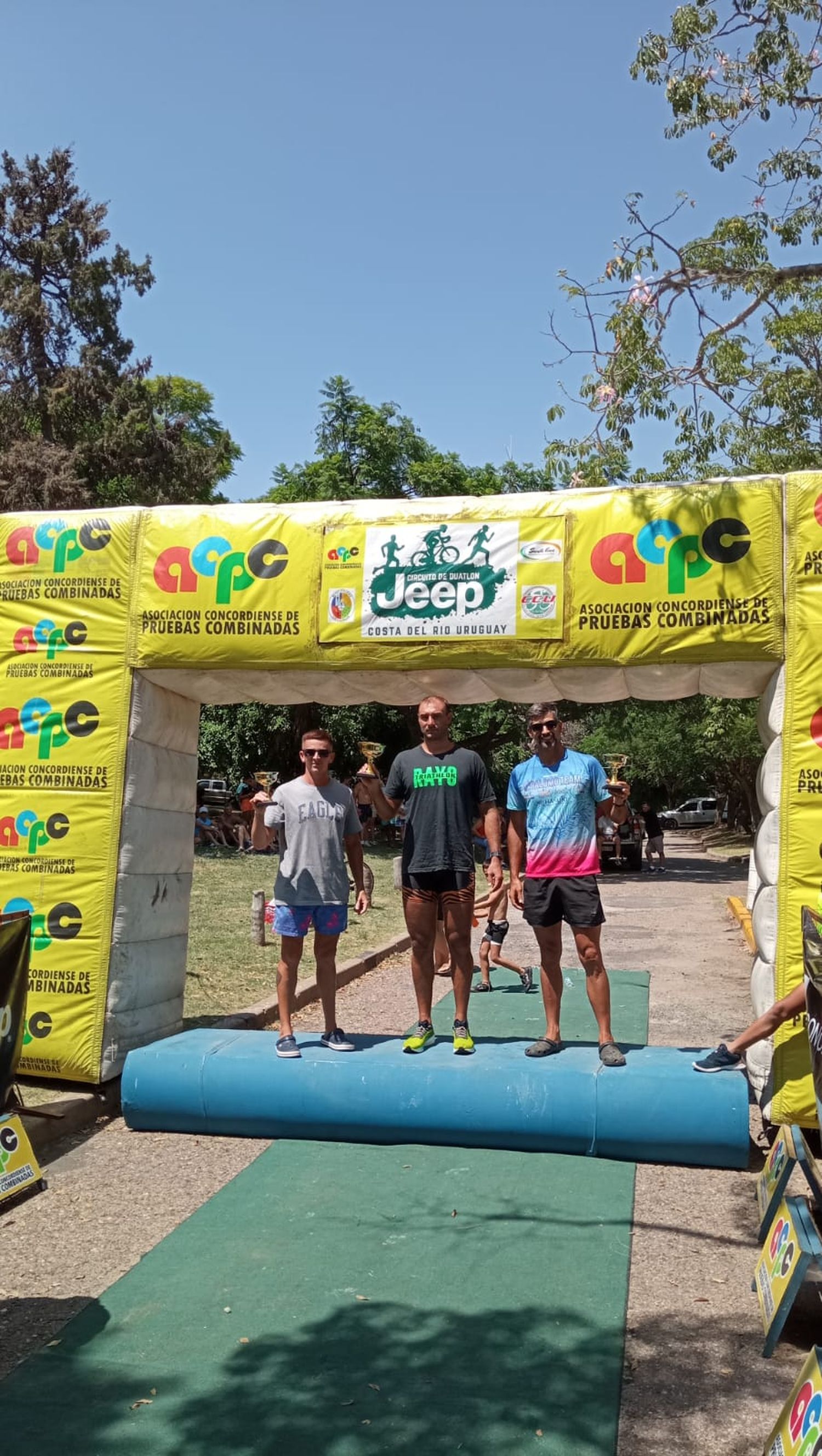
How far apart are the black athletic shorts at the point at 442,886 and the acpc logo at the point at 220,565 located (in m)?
1.93

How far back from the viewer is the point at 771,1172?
15.1ft

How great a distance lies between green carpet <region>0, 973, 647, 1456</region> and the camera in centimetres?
334

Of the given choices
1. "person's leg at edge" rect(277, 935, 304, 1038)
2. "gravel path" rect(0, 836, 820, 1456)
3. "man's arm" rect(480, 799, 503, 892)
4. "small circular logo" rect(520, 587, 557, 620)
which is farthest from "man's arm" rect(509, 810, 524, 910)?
"gravel path" rect(0, 836, 820, 1456)

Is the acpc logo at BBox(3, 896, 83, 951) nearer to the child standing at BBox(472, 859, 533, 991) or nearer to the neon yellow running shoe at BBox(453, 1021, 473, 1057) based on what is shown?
the neon yellow running shoe at BBox(453, 1021, 473, 1057)

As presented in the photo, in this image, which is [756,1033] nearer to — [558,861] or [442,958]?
[558,861]

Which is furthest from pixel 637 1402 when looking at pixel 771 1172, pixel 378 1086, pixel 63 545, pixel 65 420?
pixel 65 420

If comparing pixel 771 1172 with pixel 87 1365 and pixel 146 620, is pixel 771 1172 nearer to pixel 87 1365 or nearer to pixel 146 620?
pixel 87 1365

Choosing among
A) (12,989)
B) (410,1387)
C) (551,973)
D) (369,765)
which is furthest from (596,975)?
(12,989)

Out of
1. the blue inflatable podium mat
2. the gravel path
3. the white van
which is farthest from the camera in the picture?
the white van

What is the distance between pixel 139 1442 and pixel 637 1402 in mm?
1467

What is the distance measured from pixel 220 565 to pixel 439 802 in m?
1.92

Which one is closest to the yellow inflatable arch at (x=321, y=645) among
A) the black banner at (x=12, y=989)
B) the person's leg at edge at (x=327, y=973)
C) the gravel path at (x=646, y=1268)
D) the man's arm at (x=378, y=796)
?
the man's arm at (x=378, y=796)

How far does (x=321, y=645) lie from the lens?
6.71 metres

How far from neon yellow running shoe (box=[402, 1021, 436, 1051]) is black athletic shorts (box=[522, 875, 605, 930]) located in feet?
2.81
